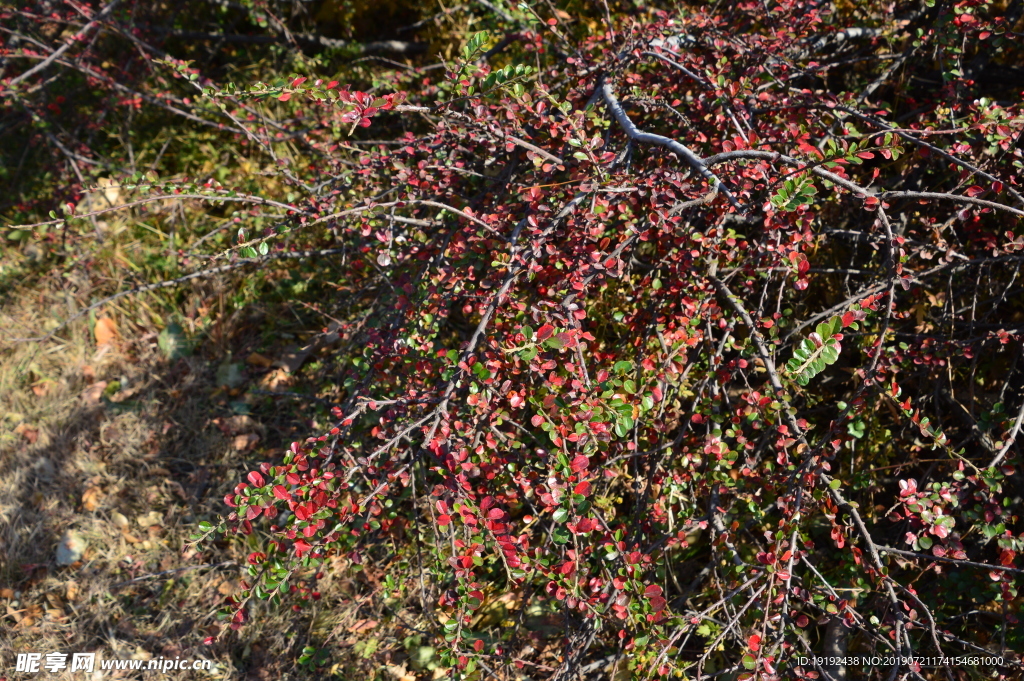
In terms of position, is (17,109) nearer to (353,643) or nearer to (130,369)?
(130,369)

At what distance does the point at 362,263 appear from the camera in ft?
8.84

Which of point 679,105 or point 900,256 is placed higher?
point 679,105

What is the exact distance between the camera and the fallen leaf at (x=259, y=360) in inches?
120

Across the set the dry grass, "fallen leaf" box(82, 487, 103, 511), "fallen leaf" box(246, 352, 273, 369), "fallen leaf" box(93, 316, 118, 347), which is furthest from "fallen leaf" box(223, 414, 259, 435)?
"fallen leaf" box(93, 316, 118, 347)

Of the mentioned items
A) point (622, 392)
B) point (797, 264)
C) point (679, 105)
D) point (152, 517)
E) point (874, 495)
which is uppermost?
point (679, 105)

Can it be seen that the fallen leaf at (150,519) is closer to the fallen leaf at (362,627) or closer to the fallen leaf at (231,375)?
the fallen leaf at (231,375)

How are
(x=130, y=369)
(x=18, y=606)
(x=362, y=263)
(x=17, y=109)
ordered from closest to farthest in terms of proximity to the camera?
(x=18, y=606)
(x=362, y=263)
(x=130, y=369)
(x=17, y=109)

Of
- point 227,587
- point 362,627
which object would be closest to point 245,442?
point 227,587

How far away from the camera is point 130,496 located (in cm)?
272

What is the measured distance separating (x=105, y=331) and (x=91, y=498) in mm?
869

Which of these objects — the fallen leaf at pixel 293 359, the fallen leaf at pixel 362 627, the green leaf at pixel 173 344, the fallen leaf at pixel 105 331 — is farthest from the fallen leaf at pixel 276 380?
the fallen leaf at pixel 362 627

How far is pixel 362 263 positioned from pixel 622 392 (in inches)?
51.6

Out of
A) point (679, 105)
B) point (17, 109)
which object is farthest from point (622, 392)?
point (17, 109)

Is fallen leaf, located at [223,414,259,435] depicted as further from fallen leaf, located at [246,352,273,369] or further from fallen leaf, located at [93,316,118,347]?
fallen leaf, located at [93,316,118,347]
